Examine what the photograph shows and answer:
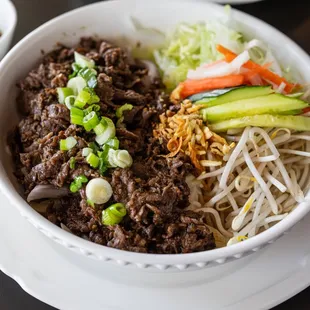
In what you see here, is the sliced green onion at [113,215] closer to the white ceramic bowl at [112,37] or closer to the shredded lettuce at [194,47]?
the white ceramic bowl at [112,37]

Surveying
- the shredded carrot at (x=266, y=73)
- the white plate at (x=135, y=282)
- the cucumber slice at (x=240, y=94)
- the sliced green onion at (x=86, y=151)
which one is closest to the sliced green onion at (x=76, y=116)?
the sliced green onion at (x=86, y=151)

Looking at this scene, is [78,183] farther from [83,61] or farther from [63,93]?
[83,61]

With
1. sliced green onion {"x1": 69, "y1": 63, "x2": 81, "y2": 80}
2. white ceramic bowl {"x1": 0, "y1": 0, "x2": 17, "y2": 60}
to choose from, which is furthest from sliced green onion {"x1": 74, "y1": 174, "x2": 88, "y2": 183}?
white ceramic bowl {"x1": 0, "y1": 0, "x2": 17, "y2": 60}

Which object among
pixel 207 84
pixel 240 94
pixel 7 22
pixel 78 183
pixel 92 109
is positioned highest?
pixel 240 94

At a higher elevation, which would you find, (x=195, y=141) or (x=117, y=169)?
(x=195, y=141)

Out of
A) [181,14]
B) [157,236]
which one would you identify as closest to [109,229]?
[157,236]

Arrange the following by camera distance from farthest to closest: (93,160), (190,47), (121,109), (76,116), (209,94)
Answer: (190,47), (209,94), (121,109), (76,116), (93,160)

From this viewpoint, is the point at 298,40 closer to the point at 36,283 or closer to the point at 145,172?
the point at 145,172

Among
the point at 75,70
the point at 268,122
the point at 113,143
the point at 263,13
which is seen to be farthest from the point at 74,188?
the point at 263,13
